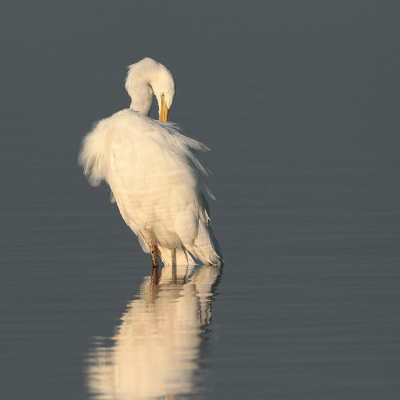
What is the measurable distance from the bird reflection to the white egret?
1449 mm

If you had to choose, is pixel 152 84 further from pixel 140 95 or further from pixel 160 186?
pixel 160 186

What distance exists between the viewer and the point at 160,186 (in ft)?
38.8

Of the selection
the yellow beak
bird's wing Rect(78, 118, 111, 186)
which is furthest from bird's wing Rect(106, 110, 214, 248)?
the yellow beak

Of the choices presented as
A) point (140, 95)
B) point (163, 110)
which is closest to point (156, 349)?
point (163, 110)

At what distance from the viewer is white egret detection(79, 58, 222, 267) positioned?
11742mm

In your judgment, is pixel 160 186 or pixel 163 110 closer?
pixel 160 186

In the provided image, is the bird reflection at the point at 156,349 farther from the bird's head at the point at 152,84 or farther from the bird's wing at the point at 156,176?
the bird's head at the point at 152,84

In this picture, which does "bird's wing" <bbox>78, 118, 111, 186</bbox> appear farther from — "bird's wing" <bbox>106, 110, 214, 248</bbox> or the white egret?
"bird's wing" <bbox>106, 110, 214, 248</bbox>

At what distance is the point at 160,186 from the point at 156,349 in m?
3.97

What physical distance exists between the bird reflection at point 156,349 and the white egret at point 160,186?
1.45 metres

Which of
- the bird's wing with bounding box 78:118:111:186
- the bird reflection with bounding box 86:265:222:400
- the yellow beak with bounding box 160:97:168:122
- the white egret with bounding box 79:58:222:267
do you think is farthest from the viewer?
the yellow beak with bounding box 160:97:168:122

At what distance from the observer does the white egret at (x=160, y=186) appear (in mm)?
11742

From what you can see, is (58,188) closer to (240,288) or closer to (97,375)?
(240,288)

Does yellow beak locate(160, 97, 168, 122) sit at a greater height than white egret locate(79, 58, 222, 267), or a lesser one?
greater
